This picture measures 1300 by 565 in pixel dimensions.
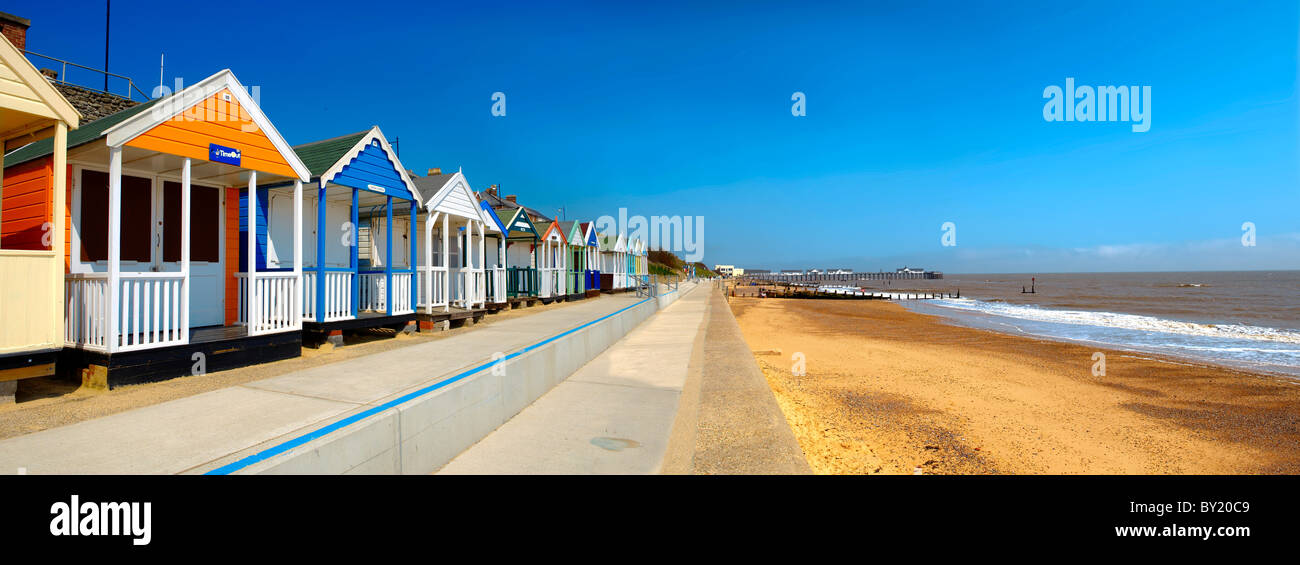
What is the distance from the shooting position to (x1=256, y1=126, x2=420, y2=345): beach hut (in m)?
9.34

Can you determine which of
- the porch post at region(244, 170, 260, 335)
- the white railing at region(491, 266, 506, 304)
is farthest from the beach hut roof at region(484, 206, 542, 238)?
the porch post at region(244, 170, 260, 335)

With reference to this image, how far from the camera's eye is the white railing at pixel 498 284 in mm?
17125

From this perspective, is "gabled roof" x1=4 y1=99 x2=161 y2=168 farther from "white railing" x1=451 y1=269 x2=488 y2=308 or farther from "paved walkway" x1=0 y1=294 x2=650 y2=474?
"white railing" x1=451 y1=269 x2=488 y2=308

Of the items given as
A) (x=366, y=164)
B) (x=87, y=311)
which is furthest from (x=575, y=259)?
(x=87, y=311)

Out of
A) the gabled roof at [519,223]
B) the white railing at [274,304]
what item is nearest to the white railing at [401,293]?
the white railing at [274,304]

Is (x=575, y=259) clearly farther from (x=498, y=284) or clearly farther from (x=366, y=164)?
(x=366, y=164)

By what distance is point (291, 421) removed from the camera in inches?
182

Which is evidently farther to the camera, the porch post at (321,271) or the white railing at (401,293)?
the white railing at (401,293)

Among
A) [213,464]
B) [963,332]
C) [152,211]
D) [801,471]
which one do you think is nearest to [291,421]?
[213,464]

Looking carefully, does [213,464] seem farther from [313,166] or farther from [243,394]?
[313,166]

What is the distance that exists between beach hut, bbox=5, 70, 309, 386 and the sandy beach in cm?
777

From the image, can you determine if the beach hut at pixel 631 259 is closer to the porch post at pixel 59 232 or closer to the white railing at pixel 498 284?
the white railing at pixel 498 284

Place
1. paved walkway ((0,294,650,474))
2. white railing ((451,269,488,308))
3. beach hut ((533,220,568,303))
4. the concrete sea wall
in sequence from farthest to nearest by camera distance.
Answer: beach hut ((533,220,568,303)), white railing ((451,269,488,308)), paved walkway ((0,294,650,474)), the concrete sea wall

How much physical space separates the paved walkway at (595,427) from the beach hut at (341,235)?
4.39m
